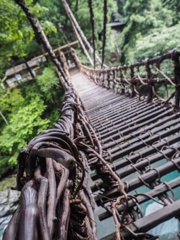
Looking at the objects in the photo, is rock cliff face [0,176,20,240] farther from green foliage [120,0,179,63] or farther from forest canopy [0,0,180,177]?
green foliage [120,0,179,63]

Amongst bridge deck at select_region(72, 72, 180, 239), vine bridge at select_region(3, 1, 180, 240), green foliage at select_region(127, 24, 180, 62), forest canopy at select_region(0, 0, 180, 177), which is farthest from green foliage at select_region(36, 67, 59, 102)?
vine bridge at select_region(3, 1, 180, 240)

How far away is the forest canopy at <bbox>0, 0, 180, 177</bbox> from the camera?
841 centimetres

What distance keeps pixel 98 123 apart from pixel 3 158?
30.9 feet

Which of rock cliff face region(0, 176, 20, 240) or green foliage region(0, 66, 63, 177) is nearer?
rock cliff face region(0, 176, 20, 240)

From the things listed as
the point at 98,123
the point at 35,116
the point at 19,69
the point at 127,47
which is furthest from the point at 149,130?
the point at 19,69

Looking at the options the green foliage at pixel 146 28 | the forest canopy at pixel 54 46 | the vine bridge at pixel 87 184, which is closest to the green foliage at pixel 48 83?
the forest canopy at pixel 54 46

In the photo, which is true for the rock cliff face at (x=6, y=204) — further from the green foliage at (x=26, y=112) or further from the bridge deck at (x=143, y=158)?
the bridge deck at (x=143, y=158)

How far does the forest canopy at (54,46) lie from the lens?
841 centimetres

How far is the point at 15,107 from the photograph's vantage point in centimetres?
1117

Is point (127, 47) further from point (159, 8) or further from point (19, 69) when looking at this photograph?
point (19, 69)

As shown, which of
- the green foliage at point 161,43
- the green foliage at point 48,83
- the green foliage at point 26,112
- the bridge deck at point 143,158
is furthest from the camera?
the green foliage at point 48,83

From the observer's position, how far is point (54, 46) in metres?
14.6

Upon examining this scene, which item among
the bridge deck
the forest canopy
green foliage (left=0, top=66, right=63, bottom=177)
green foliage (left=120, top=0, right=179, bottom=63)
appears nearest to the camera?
the bridge deck

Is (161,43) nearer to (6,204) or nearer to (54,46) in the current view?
(54,46)
